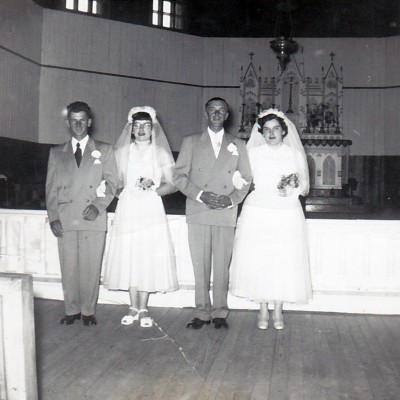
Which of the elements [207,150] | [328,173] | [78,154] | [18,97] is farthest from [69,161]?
[328,173]

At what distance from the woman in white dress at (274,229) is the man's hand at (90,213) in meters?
1.23

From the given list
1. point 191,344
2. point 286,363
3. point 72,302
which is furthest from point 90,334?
point 286,363

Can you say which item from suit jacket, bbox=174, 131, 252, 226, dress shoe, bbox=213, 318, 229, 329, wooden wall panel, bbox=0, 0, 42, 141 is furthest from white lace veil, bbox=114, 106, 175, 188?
wooden wall panel, bbox=0, 0, 42, 141

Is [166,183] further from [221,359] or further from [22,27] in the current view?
[22,27]

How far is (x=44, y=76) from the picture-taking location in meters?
12.1

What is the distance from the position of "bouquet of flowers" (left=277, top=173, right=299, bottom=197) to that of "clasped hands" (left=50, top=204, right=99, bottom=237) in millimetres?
1557

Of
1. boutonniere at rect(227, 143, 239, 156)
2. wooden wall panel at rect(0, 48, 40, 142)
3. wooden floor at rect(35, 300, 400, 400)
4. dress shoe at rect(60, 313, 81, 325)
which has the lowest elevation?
wooden floor at rect(35, 300, 400, 400)

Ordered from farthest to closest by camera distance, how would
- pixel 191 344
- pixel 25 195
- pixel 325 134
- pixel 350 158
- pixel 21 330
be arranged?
pixel 350 158 → pixel 325 134 → pixel 25 195 → pixel 191 344 → pixel 21 330

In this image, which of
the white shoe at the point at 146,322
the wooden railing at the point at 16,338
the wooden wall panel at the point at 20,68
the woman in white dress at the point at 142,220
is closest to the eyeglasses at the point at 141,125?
the woman in white dress at the point at 142,220

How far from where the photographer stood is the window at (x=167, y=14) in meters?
13.5

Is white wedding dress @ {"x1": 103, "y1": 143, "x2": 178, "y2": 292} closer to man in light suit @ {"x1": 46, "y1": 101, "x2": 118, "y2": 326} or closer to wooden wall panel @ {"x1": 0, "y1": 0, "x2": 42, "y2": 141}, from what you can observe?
man in light suit @ {"x1": 46, "y1": 101, "x2": 118, "y2": 326}

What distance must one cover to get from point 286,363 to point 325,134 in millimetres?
8866

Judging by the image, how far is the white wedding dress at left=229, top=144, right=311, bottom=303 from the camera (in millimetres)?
4375

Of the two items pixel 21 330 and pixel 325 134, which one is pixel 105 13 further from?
pixel 21 330
